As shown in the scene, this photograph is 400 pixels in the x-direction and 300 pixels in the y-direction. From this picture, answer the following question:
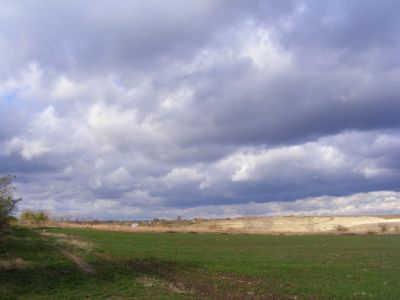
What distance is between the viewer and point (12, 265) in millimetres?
34000

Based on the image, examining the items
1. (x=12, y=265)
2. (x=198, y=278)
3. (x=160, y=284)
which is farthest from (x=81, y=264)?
(x=160, y=284)

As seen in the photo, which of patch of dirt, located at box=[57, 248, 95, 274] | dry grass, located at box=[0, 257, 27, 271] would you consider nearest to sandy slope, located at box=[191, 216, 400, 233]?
patch of dirt, located at box=[57, 248, 95, 274]

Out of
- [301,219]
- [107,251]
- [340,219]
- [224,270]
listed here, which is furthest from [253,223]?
[224,270]

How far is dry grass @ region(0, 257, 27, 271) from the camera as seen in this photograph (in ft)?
108

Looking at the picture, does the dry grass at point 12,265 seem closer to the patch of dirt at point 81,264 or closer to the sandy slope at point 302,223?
the patch of dirt at point 81,264

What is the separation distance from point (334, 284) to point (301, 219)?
13056 cm

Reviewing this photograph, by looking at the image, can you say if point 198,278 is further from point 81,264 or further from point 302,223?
point 302,223

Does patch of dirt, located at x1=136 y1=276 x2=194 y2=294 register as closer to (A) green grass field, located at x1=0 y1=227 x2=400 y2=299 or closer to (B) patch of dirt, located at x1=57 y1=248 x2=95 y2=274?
(A) green grass field, located at x1=0 y1=227 x2=400 y2=299

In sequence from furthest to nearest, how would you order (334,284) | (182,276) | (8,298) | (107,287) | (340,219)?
1. (340,219)
2. (182,276)
3. (334,284)
4. (107,287)
5. (8,298)

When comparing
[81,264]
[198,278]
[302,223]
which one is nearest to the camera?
[198,278]

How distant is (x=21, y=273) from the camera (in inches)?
1224

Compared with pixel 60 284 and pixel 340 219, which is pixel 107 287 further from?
pixel 340 219

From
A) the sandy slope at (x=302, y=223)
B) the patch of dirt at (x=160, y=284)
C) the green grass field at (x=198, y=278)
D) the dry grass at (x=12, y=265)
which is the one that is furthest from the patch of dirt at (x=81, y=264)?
the sandy slope at (x=302, y=223)

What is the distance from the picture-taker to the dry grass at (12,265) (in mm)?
32781
